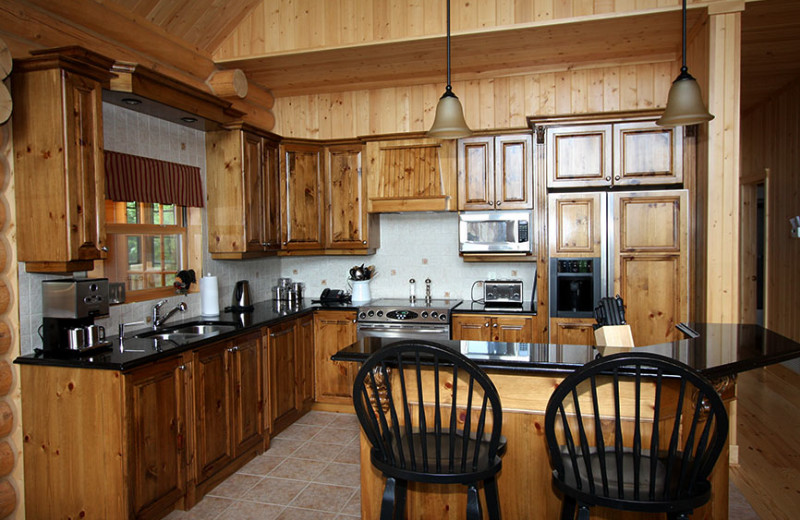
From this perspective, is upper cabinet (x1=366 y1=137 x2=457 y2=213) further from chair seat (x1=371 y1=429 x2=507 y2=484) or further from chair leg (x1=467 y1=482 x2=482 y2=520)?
chair leg (x1=467 y1=482 x2=482 y2=520)

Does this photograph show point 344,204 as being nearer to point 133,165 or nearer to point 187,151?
point 187,151

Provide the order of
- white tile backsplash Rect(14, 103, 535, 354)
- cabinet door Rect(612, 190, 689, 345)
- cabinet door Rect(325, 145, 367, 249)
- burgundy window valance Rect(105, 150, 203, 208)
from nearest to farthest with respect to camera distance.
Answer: burgundy window valance Rect(105, 150, 203, 208) < cabinet door Rect(612, 190, 689, 345) < white tile backsplash Rect(14, 103, 535, 354) < cabinet door Rect(325, 145, 367, 249)

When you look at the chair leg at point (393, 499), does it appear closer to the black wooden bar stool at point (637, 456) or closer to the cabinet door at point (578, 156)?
the black wooden bar stool at point (637, 456)

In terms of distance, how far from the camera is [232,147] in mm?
4266

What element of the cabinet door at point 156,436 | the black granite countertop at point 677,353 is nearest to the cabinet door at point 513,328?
the black granite countertop at point 677,353

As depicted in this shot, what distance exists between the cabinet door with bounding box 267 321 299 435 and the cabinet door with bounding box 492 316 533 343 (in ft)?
5.35

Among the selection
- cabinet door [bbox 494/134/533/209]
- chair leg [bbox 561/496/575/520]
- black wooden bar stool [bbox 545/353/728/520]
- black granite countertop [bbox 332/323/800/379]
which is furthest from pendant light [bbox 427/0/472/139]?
cabinet door [bbox 494/134/533/209]

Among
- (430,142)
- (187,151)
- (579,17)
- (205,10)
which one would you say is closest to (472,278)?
(430,142)

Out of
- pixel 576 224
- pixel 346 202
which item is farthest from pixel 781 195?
pixel 346 202

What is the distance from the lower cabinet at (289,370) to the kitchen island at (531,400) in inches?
75.1

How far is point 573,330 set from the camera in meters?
4.11

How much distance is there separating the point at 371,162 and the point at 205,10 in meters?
1.76

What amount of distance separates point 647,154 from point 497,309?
5.32ft

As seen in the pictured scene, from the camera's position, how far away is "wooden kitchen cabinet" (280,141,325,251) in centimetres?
483
